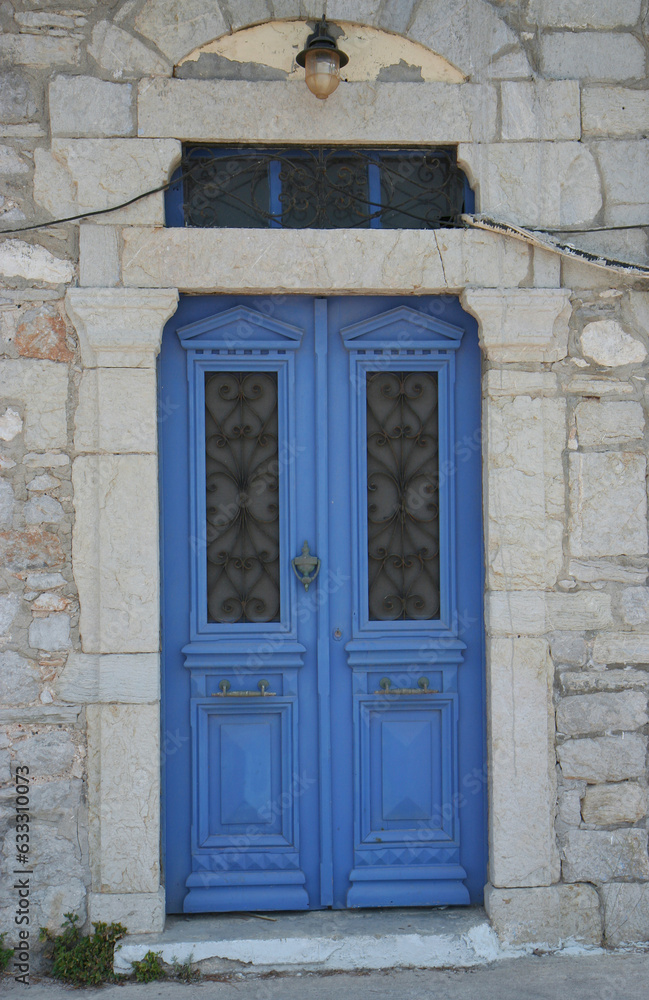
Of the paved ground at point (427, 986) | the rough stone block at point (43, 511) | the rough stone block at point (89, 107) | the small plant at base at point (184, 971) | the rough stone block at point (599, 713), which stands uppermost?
the rough stone block at point (89, 107)

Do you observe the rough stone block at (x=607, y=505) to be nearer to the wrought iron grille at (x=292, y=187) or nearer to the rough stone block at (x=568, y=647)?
the rough stone block at (x=568, y=647)

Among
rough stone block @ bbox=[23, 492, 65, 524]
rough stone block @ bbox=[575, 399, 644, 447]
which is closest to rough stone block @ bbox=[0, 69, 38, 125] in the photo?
rough stone block @ bbox=[23, 492, 65, 524]

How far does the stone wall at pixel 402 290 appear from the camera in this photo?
316 centimetres

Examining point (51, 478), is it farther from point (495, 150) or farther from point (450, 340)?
point (495, 150)

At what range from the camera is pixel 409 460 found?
3416mm

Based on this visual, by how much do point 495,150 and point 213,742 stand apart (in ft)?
8.67

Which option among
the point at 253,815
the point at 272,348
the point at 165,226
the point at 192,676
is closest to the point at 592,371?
the point at 272,348

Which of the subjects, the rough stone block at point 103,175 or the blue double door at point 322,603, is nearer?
the rough stone block at point 103,175

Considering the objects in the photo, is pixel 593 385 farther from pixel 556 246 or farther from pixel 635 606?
pixel 635 606

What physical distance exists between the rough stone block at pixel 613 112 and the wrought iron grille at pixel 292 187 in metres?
0.55

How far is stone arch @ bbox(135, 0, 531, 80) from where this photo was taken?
126 inches

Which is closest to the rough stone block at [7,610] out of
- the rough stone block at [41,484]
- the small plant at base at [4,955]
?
the rough stone block at [41,484]

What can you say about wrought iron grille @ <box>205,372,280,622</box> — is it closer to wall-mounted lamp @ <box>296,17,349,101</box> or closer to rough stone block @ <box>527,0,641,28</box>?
wall-mounted lamp @ <box>296,17,349,101</box>

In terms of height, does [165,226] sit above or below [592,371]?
above
